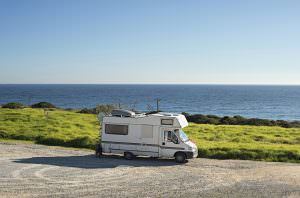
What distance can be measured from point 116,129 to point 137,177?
5.77m

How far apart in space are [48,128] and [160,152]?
54.9 feet

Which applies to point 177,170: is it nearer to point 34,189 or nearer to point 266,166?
point 266,166

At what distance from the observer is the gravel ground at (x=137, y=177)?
1672 cm

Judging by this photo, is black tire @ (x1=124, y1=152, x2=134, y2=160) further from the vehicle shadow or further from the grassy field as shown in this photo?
the grassy field

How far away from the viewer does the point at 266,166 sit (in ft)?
74.3

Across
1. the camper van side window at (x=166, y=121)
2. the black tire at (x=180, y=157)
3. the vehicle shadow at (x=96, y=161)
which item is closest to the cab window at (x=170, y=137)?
the camper van side window at (x=166, y=121)

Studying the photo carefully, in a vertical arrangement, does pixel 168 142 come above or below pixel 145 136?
below

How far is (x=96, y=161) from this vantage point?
2333cm

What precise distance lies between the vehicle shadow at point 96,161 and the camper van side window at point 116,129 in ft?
5.62

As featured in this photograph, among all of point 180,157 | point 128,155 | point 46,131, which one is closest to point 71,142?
point 46,131

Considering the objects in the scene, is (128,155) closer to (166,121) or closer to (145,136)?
(145,136)

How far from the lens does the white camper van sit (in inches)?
919

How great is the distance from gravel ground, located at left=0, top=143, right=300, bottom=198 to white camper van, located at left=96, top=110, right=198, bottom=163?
632mm

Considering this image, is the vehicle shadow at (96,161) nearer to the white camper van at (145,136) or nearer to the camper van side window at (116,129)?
the white camper van at (145,136)
